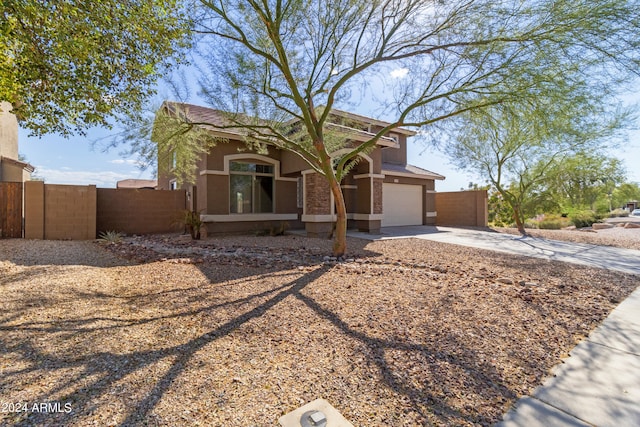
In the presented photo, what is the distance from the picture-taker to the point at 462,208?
61.0 feet

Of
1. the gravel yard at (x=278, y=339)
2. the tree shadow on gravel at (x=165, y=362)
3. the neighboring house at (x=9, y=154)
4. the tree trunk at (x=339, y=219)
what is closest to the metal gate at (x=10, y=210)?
the gravel yard at (x=278, y=339)

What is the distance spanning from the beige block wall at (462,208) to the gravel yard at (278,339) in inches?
461

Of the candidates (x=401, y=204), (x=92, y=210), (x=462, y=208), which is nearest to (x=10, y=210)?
(x=92, y=210)

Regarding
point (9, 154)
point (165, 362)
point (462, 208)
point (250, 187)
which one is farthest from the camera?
point (462, 208)

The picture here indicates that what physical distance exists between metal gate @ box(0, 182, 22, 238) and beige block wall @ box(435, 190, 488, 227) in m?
19.7

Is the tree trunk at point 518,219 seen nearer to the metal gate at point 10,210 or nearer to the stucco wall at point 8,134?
the metal gate at point 10,210

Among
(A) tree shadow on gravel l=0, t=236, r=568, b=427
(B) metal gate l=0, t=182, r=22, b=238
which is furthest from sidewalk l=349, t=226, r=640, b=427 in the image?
(B) metal gate l=0, t=182, r=22, b=238

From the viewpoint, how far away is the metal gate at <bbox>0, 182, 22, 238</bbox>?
10047 mm

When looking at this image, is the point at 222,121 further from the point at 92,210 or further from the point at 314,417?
the point at 314,417

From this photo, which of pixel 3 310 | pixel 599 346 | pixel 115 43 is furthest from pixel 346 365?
pixel 115 43

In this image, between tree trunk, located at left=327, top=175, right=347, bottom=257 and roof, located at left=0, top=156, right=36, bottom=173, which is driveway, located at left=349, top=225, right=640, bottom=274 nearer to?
tree trunk, located at left=327, top=175, right=347, bottom=257

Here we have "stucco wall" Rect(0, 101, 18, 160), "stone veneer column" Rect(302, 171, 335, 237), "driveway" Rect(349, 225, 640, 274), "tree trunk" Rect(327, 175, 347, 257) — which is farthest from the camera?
"stucco wall" Rect(0, 101, 18, 160)

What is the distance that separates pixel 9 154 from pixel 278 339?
1940 centimetres

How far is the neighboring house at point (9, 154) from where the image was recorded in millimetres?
14141
